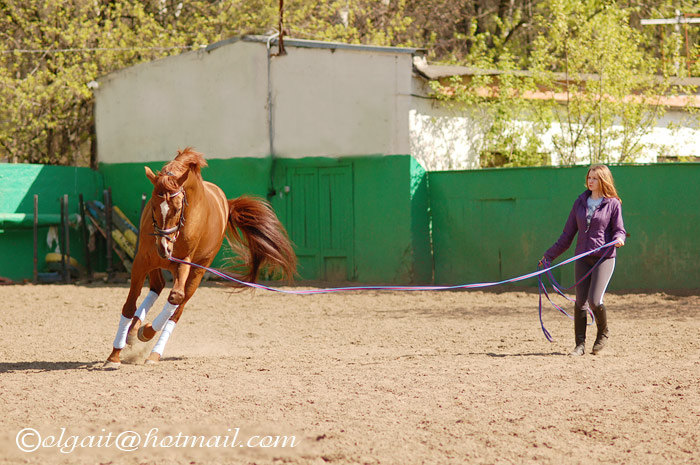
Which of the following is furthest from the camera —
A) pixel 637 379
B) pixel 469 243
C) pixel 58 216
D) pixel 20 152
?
pixel 20 152

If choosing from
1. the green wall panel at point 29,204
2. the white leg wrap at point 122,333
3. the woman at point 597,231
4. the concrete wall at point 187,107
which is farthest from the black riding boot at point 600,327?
the green wall panel at point 29,204

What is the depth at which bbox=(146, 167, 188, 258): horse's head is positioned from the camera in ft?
22.3

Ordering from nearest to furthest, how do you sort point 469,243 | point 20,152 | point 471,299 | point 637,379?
point 637,379 → point 471,299 → point 469,243 → point 20,152

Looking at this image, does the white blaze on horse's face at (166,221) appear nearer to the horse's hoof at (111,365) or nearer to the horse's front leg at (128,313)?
the horse's front leg at (128,313)

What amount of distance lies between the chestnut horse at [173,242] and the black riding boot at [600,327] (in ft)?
10.1

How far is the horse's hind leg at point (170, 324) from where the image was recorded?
7.57 meters

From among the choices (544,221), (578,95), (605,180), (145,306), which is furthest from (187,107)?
(605,180)

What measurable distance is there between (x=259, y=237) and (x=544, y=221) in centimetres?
665

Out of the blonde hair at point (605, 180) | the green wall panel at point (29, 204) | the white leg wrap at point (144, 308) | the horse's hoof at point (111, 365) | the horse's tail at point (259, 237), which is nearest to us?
the horse's hoof at point (111, 365)

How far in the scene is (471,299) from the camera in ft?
42.9

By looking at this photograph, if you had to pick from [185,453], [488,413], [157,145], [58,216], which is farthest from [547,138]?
[185,453]

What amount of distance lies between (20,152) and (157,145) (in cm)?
537

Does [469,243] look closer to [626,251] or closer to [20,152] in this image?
[626,251]

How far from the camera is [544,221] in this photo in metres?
14.0
